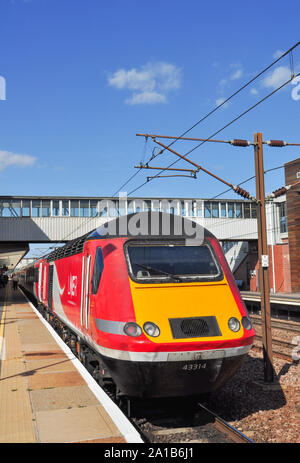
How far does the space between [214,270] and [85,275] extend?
2719 mm

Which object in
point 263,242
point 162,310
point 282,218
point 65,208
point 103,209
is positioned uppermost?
point 65,208

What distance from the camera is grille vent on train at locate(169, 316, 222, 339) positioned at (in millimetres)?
6129

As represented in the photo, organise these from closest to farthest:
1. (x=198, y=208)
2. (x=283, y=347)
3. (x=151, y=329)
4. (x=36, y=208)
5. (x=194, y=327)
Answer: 1. (x=151, y=329)
2. (x=194, y=327)
3. (x=283, y=347)
4. (x=36, y=208)
5. (x=198, y=208)

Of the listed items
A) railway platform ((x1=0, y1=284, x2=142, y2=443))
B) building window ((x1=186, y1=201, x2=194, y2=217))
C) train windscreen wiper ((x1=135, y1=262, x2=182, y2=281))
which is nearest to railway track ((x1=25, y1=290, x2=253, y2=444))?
railway platform ((x1=0, y1=284, x2=142, y2=443))

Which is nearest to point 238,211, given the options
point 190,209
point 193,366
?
point 190,209

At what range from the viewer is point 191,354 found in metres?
6.01

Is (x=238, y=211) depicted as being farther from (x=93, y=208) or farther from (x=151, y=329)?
(x=151, y=329)

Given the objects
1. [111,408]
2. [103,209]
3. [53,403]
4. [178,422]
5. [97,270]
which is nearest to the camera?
[111,408]

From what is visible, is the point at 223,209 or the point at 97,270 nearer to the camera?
the point at 97,270

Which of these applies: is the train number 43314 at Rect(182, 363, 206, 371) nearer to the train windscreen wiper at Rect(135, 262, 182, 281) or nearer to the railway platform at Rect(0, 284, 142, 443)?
the railway platform at Rect(0, 284, 142, 443)

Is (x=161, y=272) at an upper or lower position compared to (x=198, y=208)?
lower

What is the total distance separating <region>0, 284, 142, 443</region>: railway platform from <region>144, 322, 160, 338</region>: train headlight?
4.28 feet

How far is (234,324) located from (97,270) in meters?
2.60

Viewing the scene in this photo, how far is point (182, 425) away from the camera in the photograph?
6.75 metres
